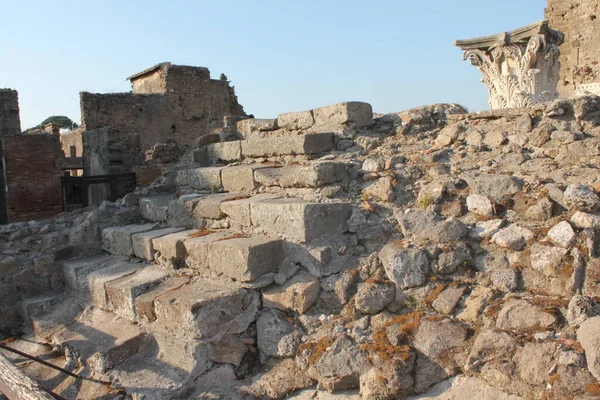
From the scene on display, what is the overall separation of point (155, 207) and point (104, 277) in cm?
94

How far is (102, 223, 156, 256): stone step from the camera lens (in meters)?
4.56

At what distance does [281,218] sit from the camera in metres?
3.57

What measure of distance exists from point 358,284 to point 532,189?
1243mm

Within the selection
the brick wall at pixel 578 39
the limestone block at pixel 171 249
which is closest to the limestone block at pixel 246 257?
the limestone block at pixel 171 249

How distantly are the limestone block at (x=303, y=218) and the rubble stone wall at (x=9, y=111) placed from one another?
1091cm

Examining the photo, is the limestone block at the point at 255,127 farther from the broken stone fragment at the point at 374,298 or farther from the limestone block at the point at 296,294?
the broken stone fragment at the point at 374,298

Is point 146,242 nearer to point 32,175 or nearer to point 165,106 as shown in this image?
point 32,175

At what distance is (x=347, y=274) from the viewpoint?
10.4ft

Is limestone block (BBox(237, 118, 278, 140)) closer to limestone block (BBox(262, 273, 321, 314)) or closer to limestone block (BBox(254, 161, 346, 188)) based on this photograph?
limestone block (BBox(254, 161, 346, 188))

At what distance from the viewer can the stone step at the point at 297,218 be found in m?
3.41

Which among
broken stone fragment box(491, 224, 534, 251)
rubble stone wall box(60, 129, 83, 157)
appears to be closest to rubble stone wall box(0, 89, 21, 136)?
rubble stone wall box(60, 129, 83, 157)

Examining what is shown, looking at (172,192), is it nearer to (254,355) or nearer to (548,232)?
(254,355)

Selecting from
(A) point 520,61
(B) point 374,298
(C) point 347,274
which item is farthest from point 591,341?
(A) point 520,61

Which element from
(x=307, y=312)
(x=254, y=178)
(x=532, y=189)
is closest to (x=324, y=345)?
(x=307, y=312)
